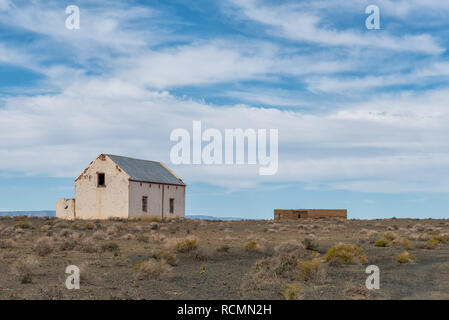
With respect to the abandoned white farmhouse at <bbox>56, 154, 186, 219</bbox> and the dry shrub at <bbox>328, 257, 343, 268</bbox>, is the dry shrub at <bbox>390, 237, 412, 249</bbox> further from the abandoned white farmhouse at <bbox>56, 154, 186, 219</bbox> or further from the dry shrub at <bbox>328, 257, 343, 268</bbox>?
the abandoned white farmhouse at <bbox>56, 154, 186, 219</bbox>

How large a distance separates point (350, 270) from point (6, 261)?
1087cm

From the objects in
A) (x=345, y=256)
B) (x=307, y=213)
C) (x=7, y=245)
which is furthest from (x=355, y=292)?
(x=307, y=213)

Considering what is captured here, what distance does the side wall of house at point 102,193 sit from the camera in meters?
42.3

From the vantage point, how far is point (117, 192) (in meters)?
42.5

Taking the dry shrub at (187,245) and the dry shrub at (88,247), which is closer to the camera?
the dry shrub at (187,245)

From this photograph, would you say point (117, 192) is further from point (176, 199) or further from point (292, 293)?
point (292, 293)

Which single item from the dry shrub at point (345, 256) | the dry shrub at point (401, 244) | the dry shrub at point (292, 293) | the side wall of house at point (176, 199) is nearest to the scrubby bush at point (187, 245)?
the dry shrub at point (345, 256)

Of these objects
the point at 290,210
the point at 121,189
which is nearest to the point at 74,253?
the point at 121,189

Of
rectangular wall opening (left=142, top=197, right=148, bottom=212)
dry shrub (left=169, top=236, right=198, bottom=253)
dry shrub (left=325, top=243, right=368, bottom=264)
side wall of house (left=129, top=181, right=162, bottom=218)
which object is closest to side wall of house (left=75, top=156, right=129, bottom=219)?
side wall of house (left=129, top=181, right=162, bottom=218)

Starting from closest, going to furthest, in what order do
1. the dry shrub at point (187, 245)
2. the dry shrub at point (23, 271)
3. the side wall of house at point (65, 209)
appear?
the dry shrub at point (23, 271) → the dry shrub at point (187, 245) → the side wall of house at point (65, 209)

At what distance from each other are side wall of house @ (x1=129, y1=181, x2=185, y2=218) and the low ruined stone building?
1005cm

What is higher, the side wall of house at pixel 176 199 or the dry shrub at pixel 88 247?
the side wall of house at pixel 176 199

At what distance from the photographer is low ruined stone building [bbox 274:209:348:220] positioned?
52.1 metres

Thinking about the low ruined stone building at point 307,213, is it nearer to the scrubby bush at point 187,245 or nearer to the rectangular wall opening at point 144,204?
the rectangular wall opening at point 144,204
